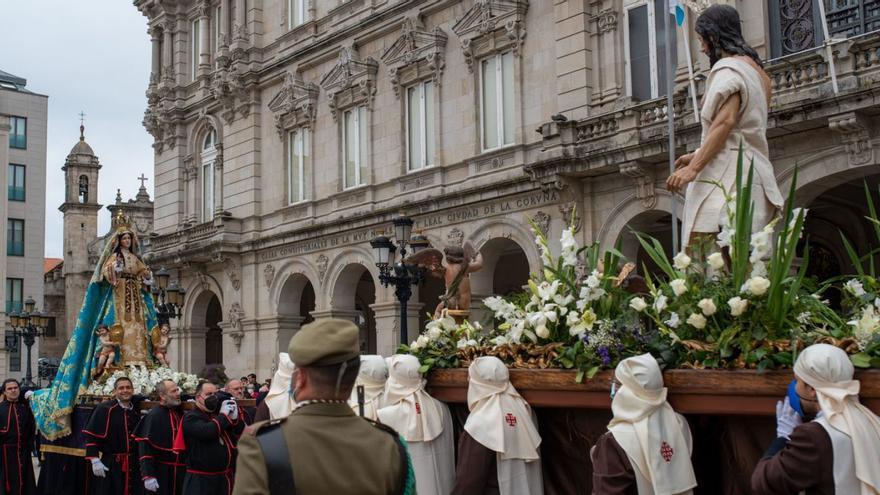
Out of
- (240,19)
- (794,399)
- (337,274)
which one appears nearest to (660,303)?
(794,399)

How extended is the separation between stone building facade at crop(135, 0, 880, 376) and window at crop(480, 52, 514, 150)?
0.15ft

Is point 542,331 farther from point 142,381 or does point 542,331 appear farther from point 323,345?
point 142,381

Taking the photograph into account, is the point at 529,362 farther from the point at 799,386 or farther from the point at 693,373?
the point at 799,386

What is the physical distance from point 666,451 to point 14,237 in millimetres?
57488

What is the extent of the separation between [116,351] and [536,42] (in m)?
11.5

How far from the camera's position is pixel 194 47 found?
3416cm

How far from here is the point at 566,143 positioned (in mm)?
19734

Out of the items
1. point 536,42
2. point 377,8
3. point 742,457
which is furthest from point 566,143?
point 742,457

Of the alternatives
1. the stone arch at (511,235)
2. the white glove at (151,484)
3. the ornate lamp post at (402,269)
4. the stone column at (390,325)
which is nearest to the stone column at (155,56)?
the stone column at (390,325)

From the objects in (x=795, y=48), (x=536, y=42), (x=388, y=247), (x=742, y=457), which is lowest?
(x=742, y=457)

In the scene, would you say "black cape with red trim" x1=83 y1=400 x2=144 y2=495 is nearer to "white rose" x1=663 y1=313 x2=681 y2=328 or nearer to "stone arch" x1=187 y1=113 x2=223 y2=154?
"white rose" x1=663 y1=313 x2=681 y2=328

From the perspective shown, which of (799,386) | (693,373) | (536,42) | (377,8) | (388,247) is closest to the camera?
(799,386)

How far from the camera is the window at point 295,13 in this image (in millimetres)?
29375

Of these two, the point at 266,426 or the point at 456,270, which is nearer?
the point at 266,426
